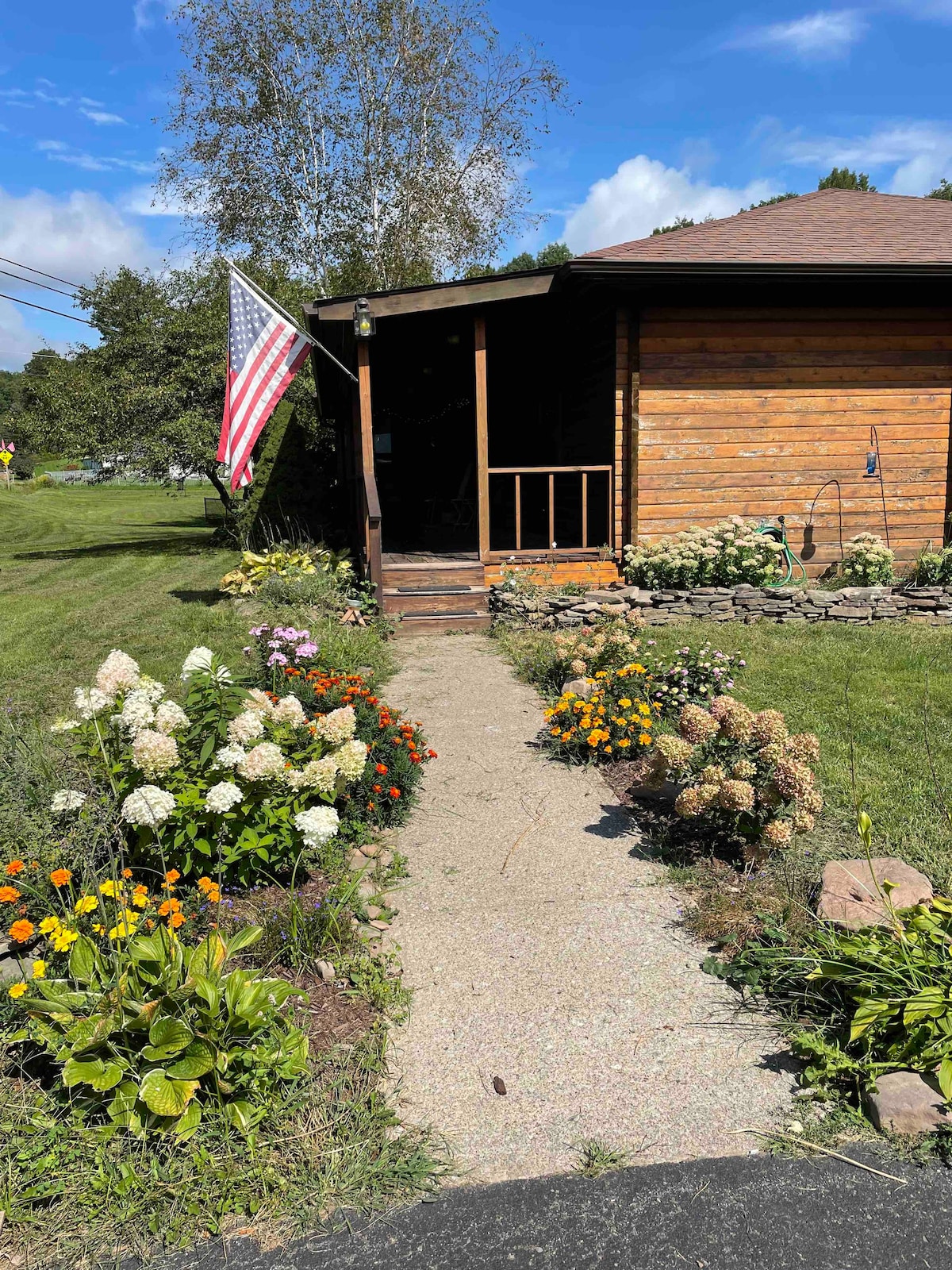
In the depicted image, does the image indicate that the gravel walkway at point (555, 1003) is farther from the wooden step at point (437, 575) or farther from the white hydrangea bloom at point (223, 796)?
the wooden step at point (437, 575)

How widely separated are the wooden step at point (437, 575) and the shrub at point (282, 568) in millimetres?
492

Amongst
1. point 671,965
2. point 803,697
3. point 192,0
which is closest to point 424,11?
point 192,0

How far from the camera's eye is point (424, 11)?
21938 millimetres

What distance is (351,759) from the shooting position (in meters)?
3.31

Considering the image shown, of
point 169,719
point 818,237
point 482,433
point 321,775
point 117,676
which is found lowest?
point 321,775

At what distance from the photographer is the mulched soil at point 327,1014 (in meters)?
2.64

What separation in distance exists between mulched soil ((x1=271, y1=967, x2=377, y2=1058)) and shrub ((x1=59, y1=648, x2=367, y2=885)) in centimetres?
46

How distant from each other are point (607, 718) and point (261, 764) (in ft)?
8.28

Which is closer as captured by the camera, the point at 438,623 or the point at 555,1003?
the point at 555,1003

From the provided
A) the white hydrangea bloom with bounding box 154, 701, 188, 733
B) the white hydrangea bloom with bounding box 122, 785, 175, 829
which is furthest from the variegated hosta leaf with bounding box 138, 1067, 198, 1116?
the white hydrangea bloom with bounding box 154, 701, 188, 733

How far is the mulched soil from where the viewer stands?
2643 millimetres

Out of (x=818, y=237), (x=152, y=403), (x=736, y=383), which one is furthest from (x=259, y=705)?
(x=152, y=403)

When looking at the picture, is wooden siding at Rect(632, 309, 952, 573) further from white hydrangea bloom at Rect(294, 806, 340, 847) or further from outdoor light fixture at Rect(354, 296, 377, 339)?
white hydrangea bloom at Rect(294, 806, 340, 847)

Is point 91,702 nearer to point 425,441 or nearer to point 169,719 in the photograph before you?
point 169,719
